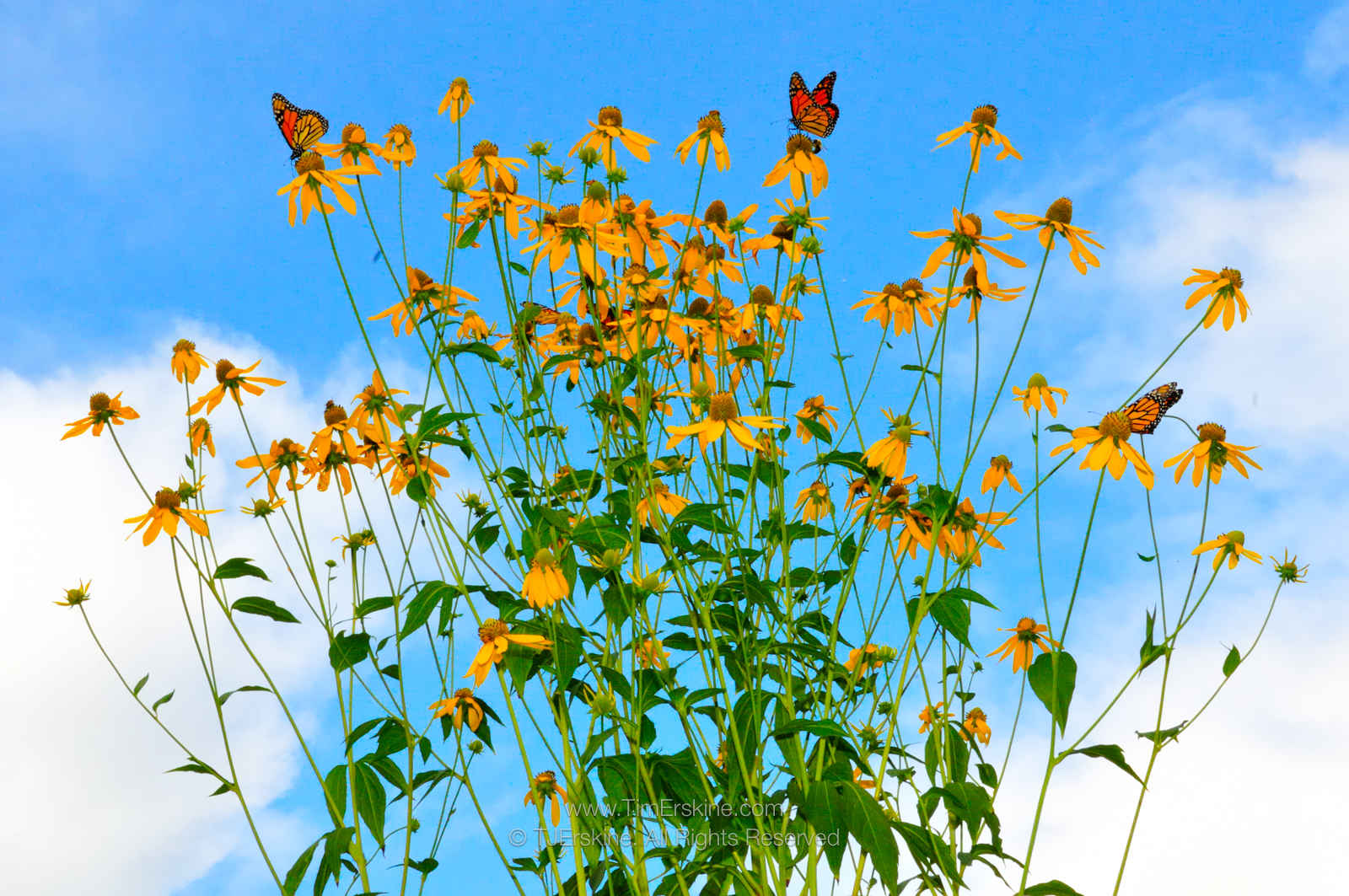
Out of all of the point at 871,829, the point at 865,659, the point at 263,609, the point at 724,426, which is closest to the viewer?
the point at 871,829

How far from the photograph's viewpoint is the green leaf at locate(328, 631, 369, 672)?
2.65 metres

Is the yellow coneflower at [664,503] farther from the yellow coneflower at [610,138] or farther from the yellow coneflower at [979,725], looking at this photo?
the yellow coneflower at [979,725]

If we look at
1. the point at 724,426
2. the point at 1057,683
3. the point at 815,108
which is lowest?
the point at 1057,683

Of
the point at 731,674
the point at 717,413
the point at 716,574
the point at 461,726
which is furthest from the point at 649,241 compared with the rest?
the point at 461,726

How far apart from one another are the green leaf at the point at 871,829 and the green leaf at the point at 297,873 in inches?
55.6

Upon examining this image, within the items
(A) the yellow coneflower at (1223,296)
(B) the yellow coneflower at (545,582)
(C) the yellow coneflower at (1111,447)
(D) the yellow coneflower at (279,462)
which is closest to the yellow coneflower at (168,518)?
(D) the yellow coneflower at (279,462)

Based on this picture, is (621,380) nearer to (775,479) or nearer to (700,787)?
(775,479)

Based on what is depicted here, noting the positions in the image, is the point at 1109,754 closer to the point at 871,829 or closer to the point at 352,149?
the point at 871,829

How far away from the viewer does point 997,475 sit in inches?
118

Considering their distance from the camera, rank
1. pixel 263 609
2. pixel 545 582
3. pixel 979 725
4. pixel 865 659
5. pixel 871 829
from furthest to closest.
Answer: pixel 979 725, pixel 865 659, pixel 263 609, pixel 545 582, pixel 871 829

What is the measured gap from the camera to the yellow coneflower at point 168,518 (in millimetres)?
2760

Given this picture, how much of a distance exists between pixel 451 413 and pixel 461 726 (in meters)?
0.89

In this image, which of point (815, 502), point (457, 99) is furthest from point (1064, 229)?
point (457, 99)

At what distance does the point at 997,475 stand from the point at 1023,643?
1.64 feet
